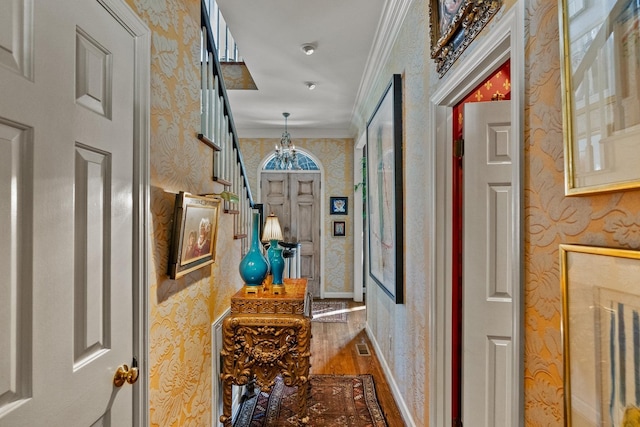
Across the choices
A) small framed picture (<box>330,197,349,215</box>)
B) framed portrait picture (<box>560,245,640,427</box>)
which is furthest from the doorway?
framed portrait picture (<box>560,245,640,427</box>)

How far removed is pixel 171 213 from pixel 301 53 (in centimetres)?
222

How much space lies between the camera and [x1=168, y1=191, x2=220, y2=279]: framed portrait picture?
1395 millimetres

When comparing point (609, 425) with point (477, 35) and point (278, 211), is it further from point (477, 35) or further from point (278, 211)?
point (278, 211)

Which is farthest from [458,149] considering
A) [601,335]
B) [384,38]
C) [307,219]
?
[307,219]

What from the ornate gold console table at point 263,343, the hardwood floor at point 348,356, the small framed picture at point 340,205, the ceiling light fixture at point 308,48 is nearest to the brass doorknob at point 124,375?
the ornate gold console table at point 263,343

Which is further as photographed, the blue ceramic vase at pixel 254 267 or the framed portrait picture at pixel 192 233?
the blue ceramic vase at pixel 254 267

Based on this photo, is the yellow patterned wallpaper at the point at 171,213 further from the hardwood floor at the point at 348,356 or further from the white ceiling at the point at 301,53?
the hardwood floor at the point at 348,356

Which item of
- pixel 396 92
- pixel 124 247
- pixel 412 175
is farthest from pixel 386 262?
pixel 124 247

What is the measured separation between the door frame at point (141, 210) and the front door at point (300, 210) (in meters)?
4.65

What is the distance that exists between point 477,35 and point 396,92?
1.17 m

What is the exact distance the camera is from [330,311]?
5.08m

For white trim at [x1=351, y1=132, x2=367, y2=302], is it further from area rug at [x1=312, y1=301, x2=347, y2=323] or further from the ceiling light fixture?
the ceiling light fixture

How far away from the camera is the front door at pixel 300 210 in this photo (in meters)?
5.88

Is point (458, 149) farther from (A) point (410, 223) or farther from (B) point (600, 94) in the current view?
(B) point (600, 94)
